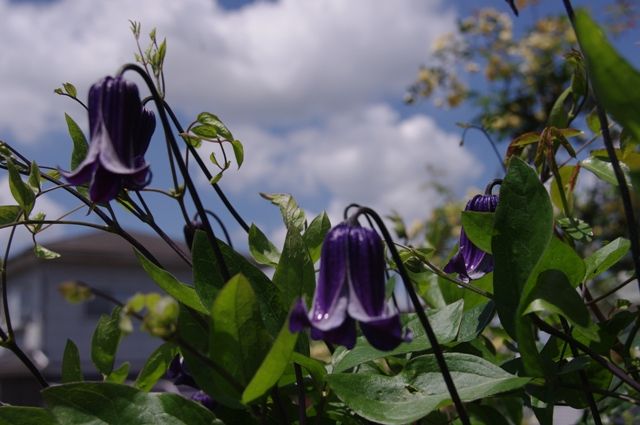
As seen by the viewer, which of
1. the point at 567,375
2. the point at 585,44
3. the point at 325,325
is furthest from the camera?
the point at 567,375

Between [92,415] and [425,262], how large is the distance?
383mm

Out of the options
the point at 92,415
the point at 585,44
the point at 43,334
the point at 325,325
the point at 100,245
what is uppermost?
the point at 100,245

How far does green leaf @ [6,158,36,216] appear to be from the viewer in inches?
29.1

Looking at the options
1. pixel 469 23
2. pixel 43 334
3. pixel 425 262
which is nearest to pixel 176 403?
pixel 425 262

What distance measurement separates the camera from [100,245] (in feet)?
A: 54.3

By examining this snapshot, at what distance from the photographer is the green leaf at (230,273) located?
667 millimetres

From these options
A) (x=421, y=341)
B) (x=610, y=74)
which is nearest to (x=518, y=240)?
(x=421, y=341)

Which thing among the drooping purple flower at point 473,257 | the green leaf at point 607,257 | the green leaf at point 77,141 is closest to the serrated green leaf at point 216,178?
the green leaf at point 77,141

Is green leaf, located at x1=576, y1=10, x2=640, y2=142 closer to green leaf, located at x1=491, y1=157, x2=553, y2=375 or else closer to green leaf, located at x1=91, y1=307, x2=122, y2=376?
green leaf, located at x1=491, y1=157, x2=553, y2=375

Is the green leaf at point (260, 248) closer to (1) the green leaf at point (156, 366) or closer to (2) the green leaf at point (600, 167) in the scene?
(1) the green leaf at point (156, 366)

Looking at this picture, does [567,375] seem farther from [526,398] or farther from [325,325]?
[325,325]

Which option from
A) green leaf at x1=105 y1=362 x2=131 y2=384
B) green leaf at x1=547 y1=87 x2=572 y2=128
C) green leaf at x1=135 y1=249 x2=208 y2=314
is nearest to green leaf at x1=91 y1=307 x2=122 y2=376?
green leaf at x1=105 y1=362 x2=131 y2=384

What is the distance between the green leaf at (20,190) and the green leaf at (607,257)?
0.54 m

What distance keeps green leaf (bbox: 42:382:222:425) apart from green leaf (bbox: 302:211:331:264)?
9.9 inches
